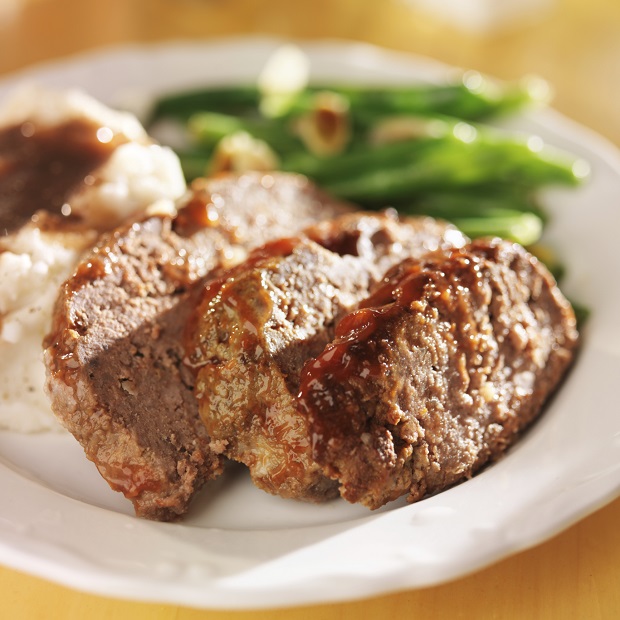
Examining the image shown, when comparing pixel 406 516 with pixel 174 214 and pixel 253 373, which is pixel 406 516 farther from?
pixel 174 214

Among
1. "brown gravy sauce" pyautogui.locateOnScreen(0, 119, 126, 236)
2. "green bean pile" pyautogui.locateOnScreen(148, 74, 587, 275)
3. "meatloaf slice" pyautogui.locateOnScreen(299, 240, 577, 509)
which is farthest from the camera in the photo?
"green bean pile" pyautogui.locateOnScreen(148, 74, 587, 275)

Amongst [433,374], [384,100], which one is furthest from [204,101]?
[433,374]

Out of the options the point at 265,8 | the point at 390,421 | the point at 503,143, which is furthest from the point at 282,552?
the point at 265,8

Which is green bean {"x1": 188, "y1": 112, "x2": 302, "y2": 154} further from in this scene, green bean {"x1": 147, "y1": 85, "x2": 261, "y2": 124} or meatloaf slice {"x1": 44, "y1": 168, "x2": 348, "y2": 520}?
meatloaf slice {"x1": 44, "y1": 168, "x2": 348, "y2": 520}

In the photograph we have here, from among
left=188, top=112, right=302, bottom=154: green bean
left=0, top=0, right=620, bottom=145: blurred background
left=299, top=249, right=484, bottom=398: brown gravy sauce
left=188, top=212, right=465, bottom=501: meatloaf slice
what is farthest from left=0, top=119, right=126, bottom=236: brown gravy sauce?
left=0, top=0, right=620, bottom=145: blurred background

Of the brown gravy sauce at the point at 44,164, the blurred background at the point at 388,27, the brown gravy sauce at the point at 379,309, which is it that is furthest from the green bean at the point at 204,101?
the brown gravy sauce at the point at 379,309

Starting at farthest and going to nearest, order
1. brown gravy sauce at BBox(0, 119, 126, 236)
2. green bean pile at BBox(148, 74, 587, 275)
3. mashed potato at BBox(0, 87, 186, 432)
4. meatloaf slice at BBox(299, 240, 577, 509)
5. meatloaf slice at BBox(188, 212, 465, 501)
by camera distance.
Answer: green bean pile at BBox(148, 74, 587, 275)
brown gravy sauce at BBox(0, 119, 126, 236)
mashed potato at BBox(0, 87, 186, 432)
meatloaf slice at BBox(188, 212, 465, 501)
meatloaf slice at BBox(299, 240, 577, 509)
